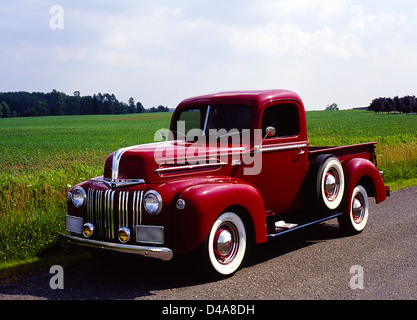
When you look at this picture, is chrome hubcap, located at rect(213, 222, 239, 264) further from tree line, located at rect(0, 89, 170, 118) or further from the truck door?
tree line, located at rect(0, 89, 170, 118)

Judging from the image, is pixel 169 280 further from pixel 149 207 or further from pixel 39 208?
pixel 39 208

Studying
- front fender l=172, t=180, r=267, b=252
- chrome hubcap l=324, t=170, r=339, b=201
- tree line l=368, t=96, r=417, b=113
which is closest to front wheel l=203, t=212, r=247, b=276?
front fender l=172, t=180, r=267, b=252

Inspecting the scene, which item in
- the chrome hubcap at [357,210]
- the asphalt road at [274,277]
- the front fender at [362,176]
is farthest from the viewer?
the chrome hubcap at [357,210]

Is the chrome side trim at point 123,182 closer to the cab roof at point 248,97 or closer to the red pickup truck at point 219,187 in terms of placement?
the red pickup truck at point 219,187

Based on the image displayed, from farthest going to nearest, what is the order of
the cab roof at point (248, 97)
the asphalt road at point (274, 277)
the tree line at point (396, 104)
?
the tree line at point (396, 104) → the cab roof at point (248, 97) → the asphalt road at point (274, 277)

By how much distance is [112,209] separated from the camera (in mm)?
4875

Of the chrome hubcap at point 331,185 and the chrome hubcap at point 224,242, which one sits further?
the chrome hubcap at point 331,185

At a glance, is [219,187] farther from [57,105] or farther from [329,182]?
[57,105]

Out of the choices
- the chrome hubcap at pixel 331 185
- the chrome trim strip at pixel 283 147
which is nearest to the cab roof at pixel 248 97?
the chrome trim strip at pixel 283 147

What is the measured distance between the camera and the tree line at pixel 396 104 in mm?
101500

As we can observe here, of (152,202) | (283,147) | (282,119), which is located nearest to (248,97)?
(282,119)

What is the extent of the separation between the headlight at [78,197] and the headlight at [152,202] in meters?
0.92

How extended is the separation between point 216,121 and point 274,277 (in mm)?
2123

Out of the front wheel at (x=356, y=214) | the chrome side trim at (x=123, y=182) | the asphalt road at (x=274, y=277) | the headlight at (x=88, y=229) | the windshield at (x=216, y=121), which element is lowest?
the asphalt road at (x=274, y=277)
